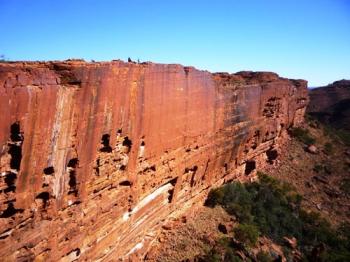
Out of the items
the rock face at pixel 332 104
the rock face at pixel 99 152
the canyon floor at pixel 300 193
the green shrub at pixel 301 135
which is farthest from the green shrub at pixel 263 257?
A: the rock face at pixel 332 104

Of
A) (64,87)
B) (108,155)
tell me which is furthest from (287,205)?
(64,87)

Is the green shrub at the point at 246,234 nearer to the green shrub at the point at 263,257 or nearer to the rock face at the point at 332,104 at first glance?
the green shrub at the point at 263,257

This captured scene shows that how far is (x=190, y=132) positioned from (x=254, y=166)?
10.9 meters

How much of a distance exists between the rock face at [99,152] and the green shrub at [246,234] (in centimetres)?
243

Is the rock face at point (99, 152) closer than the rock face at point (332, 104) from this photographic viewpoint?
Yes

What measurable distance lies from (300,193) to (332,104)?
41058 millimetres

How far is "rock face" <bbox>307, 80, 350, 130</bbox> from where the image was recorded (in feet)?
177

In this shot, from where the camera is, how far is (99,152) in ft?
32.9

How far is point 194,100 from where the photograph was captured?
49.6 ft

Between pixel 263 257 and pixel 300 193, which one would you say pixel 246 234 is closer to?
pixel 263 257

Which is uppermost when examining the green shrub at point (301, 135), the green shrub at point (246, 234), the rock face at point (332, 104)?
the rock face at point (332, 104)

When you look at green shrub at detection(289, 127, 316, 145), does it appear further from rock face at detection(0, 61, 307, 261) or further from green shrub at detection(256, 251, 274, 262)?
green shrub at detection(256, 251, 274, 262)

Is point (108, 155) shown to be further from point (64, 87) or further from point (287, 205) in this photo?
point (287, 205)

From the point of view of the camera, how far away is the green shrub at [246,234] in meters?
16.5
